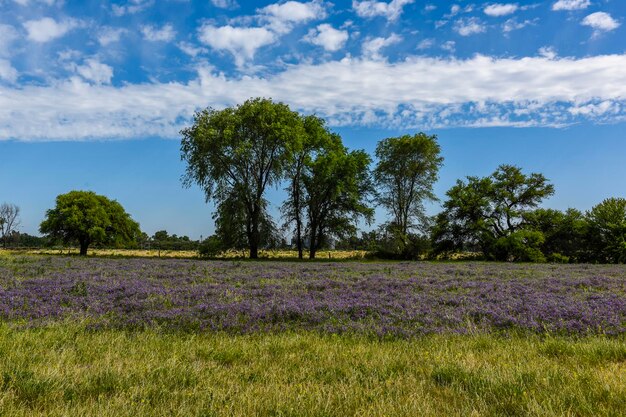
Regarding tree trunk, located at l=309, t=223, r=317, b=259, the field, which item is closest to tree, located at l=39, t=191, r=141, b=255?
tree trunk, located at l=309, t=223, r=317, b=259

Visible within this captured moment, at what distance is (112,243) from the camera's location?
58.3m

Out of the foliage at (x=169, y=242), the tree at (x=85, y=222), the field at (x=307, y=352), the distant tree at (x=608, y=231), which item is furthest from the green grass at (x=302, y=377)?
the foliage at (x=169, y=242)

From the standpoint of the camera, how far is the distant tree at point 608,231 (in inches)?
1727

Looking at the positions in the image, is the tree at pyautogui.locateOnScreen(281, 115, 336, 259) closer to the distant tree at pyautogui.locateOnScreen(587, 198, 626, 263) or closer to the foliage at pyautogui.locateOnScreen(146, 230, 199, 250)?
the distant tree at pyautogui.locateOnScreen(587, 198, 626, 263)

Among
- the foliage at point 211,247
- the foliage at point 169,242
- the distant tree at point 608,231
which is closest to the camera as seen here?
the distant tree at point 608,231

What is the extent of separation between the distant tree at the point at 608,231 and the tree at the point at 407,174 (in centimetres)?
1836

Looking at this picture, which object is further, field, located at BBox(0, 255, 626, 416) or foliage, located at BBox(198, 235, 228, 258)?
foliage, located at BBox(198, 235, 228, 258)

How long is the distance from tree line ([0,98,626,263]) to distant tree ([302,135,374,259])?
0.43ft

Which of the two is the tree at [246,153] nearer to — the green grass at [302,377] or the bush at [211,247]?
the bush at [211,247]

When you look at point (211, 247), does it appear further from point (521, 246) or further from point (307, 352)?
point (307, 352)

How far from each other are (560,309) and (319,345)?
7.24 metres

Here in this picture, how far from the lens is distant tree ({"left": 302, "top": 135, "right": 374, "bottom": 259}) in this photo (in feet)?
162

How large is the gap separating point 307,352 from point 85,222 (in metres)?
56.4

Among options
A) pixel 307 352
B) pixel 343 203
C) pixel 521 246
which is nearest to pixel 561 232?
pixel 521 246
